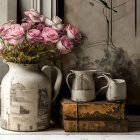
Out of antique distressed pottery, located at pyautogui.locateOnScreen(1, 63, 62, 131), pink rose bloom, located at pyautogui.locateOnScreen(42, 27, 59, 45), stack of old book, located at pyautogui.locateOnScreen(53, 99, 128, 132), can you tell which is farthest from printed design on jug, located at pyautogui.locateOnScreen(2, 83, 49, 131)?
pink rose bloom, located at pyautogui.locateOnScreen(42, 27, 59, 45)

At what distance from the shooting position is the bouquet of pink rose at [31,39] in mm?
1012

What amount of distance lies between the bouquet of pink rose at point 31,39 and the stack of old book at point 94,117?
242 mm

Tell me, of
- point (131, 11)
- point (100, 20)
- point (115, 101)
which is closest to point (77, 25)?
point (100, 20)

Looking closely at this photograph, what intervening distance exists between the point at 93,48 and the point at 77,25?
0.45 ft

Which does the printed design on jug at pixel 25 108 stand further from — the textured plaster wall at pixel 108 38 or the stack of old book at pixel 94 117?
the textured plaster wall at pixel 108 38

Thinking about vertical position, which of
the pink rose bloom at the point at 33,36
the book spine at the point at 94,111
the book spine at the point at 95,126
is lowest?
the book spine at the point at 95,126

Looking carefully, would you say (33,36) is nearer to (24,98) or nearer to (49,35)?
(49,35)

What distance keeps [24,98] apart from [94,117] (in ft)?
0.95

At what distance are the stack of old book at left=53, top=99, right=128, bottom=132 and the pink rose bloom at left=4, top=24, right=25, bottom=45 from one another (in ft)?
1.03

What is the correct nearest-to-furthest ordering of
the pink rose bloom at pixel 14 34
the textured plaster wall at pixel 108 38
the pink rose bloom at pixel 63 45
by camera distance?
the pink rose bloom at pixel 14 34, the pink rose bloom at pixel 63 45, the textured plaster wall at pixel 108 38

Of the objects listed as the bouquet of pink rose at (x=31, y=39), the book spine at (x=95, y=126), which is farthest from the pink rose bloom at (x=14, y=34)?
the book spine at (x=95, y=126)

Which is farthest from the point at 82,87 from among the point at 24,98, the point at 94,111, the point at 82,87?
the point at 24,98

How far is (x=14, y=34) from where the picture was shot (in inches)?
39.0

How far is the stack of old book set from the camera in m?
1.08
